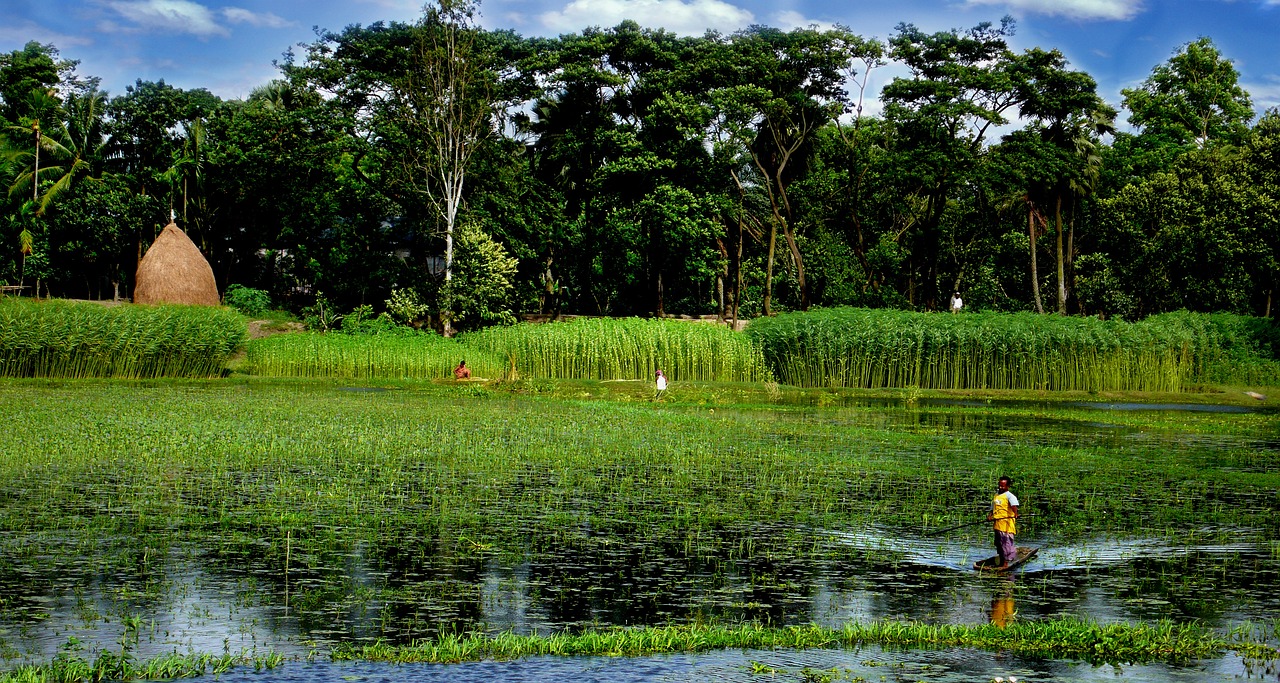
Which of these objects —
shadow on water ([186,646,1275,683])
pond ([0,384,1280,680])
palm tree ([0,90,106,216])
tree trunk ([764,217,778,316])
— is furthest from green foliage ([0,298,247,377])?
shadow on water ([186,646,1275,683])

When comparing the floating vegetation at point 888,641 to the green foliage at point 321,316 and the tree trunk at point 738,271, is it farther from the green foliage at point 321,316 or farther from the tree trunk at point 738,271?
the tree trunk at point 738,271

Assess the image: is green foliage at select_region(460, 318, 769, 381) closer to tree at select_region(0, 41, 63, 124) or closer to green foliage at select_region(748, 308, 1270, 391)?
green foliage at select_region(748, 308, 1270, 391)

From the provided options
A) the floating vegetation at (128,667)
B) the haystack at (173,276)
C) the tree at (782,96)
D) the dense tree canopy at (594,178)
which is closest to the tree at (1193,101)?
the dense tree canopy at (594,178)

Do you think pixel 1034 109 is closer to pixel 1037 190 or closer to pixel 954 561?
pixel 1037 190

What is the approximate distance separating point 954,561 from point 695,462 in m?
7.43

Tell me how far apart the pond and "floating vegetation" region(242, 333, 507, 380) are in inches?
485

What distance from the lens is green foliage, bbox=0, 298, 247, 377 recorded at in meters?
34.3

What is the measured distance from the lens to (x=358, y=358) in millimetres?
37812

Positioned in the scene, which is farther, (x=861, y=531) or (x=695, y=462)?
(x=695, y=462)

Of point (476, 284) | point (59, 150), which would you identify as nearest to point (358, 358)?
point (476, 284)

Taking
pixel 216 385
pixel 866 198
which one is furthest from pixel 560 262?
pixel 216 385

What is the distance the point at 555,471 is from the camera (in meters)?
19.0

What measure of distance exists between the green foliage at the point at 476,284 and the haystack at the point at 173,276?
9.42 meters

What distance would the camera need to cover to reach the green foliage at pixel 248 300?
49312 mm
